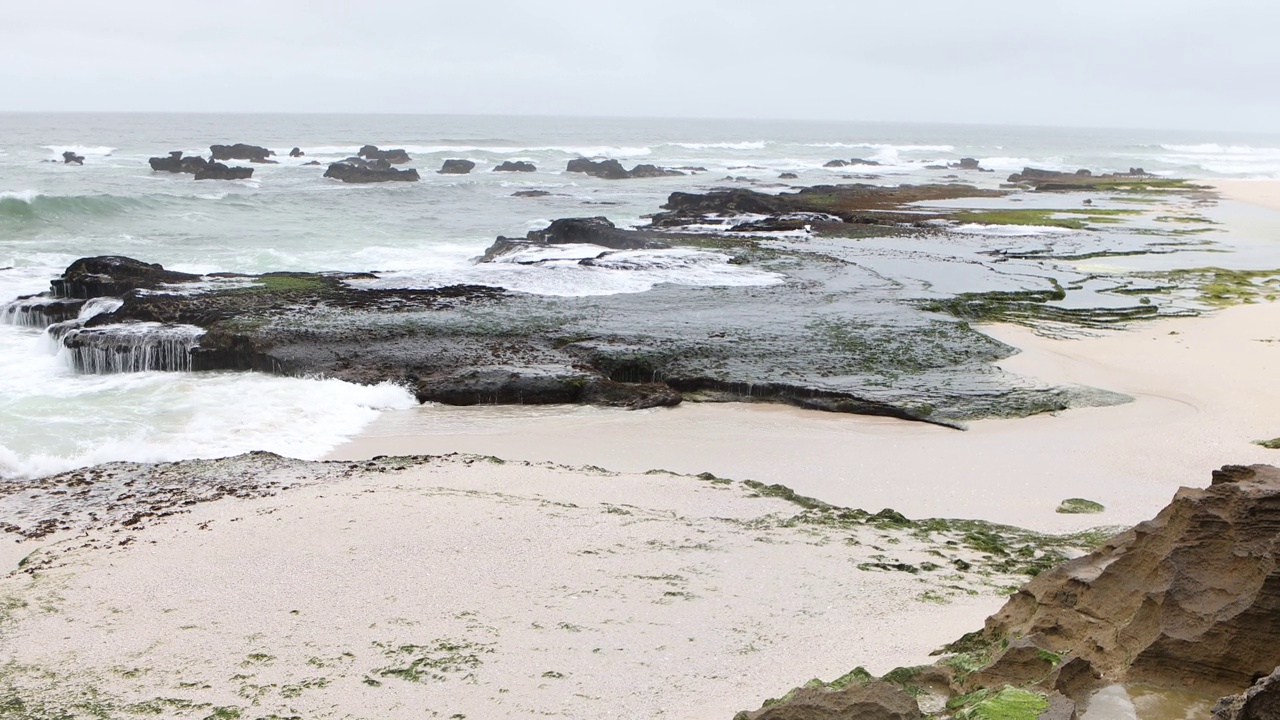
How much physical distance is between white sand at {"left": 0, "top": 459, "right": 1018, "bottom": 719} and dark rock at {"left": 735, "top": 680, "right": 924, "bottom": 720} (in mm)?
807

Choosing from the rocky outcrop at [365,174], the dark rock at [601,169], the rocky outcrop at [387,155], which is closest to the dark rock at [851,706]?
the rocky outcrop at [365,174]

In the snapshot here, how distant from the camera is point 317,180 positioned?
50.3m

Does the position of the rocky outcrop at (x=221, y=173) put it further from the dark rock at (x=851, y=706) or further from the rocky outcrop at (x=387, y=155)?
the dark rock at (x=851, y=706)

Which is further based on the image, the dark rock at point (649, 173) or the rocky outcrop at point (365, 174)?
the dark rock at point (649, 173)

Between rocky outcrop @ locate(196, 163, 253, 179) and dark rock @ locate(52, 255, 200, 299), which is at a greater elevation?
rocky outcrop @ locate(196, 163, 253, 179)

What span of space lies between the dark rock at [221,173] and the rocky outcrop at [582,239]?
30476mm

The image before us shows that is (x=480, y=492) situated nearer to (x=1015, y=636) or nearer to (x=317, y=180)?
(x=1015, y=636)

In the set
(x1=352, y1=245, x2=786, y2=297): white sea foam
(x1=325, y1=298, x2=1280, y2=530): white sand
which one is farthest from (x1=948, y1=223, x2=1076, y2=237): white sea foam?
(x1=325, y1=298, x2=1280, y2=530): white sand

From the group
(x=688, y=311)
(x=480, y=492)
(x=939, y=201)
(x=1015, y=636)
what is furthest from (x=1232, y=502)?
(x=939, y=201)

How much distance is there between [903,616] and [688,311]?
10.9m

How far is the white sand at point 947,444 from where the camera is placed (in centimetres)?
877

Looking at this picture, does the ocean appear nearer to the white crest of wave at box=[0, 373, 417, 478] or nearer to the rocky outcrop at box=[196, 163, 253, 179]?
the white crest of wave at box=[0, 373, 417, 478]

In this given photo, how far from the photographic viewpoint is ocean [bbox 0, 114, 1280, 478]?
35.3ft

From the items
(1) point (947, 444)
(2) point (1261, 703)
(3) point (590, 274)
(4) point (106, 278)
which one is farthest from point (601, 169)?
(2) point (1261, 703)
